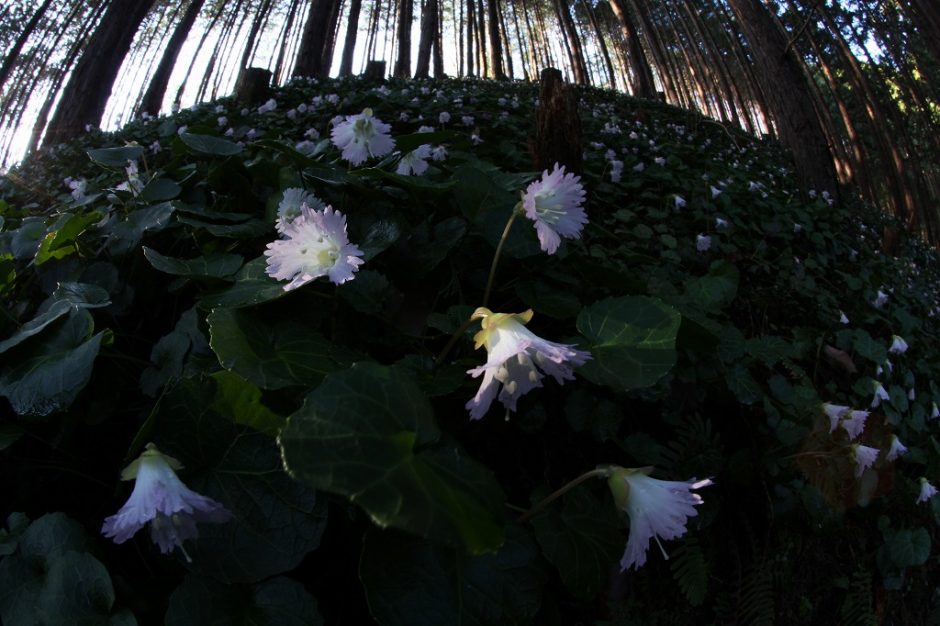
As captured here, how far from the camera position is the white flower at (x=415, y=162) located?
4.61 ft

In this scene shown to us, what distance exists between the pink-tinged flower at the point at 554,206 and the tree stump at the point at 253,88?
5.44 meters

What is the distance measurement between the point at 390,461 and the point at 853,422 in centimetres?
137

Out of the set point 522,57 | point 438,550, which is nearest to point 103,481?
point 438,550

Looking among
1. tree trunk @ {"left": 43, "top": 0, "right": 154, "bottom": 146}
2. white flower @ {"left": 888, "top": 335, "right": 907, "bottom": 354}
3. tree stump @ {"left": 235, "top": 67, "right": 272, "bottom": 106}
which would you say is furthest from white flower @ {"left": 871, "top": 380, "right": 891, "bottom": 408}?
tree trunk @ {"left": 43, "top": 0, "right": 154, "bottom": 146}

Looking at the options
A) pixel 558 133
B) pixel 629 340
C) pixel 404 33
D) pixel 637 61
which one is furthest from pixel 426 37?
pixel 629 340

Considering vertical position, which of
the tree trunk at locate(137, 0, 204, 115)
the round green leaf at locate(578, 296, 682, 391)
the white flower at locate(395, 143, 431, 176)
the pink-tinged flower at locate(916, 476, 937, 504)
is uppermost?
the white flower at locate(395, 143, 431, 176)

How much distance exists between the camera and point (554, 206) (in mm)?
1010

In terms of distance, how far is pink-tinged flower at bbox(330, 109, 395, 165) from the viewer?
54.8 inches

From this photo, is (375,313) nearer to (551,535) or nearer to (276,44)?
(551,535)

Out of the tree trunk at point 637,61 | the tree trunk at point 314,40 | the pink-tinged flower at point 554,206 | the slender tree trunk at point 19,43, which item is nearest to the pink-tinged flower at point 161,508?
the pink-tinged flower at point 554,206

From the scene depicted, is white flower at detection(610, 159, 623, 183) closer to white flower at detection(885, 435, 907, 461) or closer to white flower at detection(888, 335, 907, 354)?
white flower at detection(888, 335, 907, 354)

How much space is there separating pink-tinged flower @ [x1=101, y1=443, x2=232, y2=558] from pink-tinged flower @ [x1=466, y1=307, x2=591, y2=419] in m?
0.35

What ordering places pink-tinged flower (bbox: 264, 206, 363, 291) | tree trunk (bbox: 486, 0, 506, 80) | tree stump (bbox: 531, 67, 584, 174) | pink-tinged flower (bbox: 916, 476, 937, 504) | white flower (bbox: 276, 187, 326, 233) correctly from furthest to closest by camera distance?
1. tree trunk (bbox: 486, 0, 506, 80)
2. tree stump (bbox: 531, 67, 584, 174)
3. pink-tinged flower (bbox: 916, 476, 937, 504)
4. white flower (bbox: 276, 187, 326, 233)
5. pink-tinged flower (bbox: 264, 206, 363, 291)

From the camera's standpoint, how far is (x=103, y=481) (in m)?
0.95
